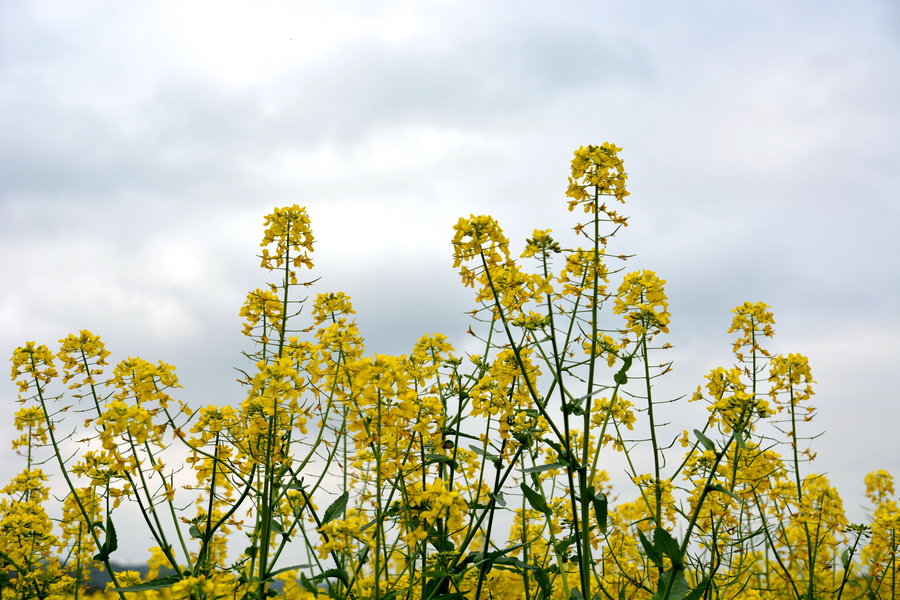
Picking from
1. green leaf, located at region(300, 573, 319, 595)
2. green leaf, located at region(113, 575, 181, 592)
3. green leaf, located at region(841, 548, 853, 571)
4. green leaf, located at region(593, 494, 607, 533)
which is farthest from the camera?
green leaf, located at region(841, 548, 853, 571)

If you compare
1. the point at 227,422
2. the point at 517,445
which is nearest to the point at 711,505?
the point at 517,445

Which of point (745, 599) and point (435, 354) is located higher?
point (435, 354)

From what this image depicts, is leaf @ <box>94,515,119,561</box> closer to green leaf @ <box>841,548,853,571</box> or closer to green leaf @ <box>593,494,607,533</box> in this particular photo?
green leaf @ <box>593,494,607,533</box>

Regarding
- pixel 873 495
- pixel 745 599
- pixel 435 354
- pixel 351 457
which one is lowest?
pixel 745 599

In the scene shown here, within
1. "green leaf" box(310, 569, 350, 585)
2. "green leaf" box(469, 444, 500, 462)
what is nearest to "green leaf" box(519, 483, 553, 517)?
"green leaf" box(469, 444, 500, 462)

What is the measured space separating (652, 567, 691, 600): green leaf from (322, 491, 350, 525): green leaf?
1.83 meters

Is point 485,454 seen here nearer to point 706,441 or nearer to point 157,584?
point 706,441

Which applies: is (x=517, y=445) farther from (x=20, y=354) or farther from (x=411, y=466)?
(x=20, y=354)

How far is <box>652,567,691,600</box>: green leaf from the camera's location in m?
4.00

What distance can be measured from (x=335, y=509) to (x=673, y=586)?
1.97m

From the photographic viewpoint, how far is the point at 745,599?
600 centimetres

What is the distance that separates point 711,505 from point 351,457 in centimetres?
252

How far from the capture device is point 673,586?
4125mm

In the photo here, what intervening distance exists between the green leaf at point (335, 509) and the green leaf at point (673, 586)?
1833 mm
